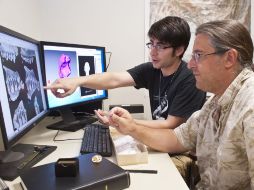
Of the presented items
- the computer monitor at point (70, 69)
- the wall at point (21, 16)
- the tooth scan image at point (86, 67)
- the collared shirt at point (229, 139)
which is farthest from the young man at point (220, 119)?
the wall at point (21, 16)

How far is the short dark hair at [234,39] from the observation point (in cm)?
102

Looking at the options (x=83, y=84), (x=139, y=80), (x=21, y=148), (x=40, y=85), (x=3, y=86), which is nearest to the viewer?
(x=3, y=86)

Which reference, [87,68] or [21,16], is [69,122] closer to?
[87,68]

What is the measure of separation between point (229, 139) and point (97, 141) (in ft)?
1.87

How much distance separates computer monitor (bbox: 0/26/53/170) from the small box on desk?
38 centimetres

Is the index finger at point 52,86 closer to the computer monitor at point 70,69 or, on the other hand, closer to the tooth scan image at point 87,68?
the computer monitor at point 70,69

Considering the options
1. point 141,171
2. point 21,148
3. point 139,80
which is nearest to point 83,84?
point 139,80

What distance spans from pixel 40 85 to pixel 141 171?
2.32 feet

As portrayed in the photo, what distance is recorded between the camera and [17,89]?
1043mm

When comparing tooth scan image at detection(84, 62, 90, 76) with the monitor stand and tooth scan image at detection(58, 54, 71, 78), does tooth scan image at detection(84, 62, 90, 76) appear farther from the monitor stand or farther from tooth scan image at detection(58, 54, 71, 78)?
the monitor stand

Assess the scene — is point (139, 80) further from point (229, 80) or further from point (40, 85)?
point (229, 80)

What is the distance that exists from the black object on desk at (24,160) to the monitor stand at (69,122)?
12.3 inches

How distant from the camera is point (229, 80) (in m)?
1.07

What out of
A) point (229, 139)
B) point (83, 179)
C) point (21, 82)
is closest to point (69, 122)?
point (21, 82)
